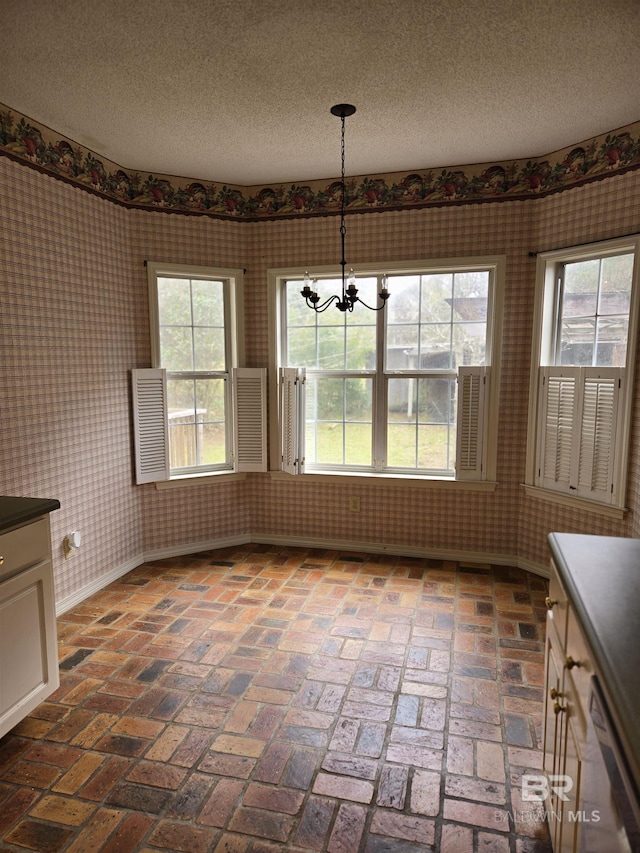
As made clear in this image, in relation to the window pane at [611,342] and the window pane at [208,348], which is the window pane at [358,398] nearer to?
the window pane at [208,348]

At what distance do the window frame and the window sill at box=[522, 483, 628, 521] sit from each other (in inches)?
89.1

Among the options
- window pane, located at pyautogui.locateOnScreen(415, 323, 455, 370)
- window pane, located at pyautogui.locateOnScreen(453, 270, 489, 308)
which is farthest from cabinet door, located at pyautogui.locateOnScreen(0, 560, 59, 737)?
window pane, located at pyautogui.locateOnScreen(453, 270, 489, 308)

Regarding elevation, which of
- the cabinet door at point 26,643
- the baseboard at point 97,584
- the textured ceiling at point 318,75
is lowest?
the baseboard at point 97,584

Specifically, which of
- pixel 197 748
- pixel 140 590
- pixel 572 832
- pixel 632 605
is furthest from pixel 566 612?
pixel 140 590

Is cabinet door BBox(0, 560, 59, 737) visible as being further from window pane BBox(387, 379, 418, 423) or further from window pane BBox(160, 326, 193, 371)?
window pane BBox(387, 379, 418, 423)

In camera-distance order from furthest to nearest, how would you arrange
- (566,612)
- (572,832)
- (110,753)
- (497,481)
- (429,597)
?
(497,481)
(429,597)
(110,753)
(566,612)
(572,832)

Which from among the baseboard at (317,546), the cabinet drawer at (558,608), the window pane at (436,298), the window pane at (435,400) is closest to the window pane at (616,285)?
the window pane at (436,298)

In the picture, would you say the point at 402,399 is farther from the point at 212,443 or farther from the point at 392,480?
the point at 212,443

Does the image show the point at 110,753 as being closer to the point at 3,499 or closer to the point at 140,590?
the point at 3,499

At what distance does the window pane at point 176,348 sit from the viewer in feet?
13.3

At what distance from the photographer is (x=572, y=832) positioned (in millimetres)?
1305

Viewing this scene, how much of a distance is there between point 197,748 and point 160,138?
3204mm

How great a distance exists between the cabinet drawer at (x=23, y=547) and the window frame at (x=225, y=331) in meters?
1.86

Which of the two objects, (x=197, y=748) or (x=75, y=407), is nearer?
(x=197, y=748)
